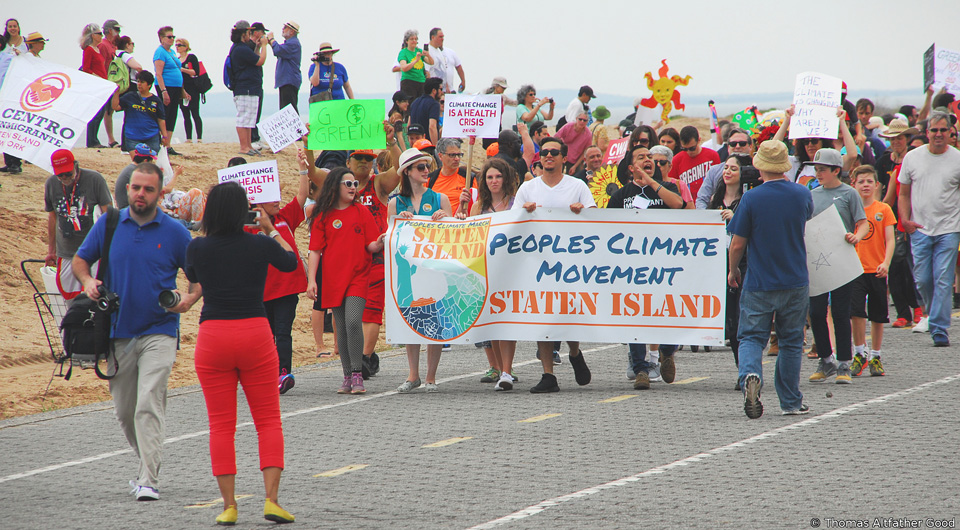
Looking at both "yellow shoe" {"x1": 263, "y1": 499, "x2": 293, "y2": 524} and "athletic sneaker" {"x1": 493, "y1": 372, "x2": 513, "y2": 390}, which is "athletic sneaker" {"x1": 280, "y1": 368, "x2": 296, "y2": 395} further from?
"yellow shoe" {"x1": 263, "y1": 499, "x2": 293, "y2": 524}

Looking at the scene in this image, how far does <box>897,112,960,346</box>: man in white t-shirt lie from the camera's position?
11.8m

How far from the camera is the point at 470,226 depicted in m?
10.0

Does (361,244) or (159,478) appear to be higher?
(361,244)

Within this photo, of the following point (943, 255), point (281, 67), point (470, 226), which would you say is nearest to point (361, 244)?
point (470, 226)

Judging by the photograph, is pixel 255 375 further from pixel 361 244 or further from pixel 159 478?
pixel 361 244

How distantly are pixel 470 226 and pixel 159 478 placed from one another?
13.4 ft

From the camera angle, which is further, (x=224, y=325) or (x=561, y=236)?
(x=561, y=236)

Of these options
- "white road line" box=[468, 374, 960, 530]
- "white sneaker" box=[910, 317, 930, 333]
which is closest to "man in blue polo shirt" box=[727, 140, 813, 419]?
"white road line" box=[468, 374, 960, 530]

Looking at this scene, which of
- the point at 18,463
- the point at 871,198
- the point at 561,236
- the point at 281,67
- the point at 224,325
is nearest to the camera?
the point at 224,325

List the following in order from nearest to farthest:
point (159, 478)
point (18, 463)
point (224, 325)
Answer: point (224, 325) → point (159, 478) → point (18, 463)

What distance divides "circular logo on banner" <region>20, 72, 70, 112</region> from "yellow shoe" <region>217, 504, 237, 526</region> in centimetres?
641

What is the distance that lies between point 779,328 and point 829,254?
1151 millimetres

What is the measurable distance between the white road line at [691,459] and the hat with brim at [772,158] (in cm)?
192

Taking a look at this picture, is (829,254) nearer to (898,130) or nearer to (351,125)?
(351,125)
